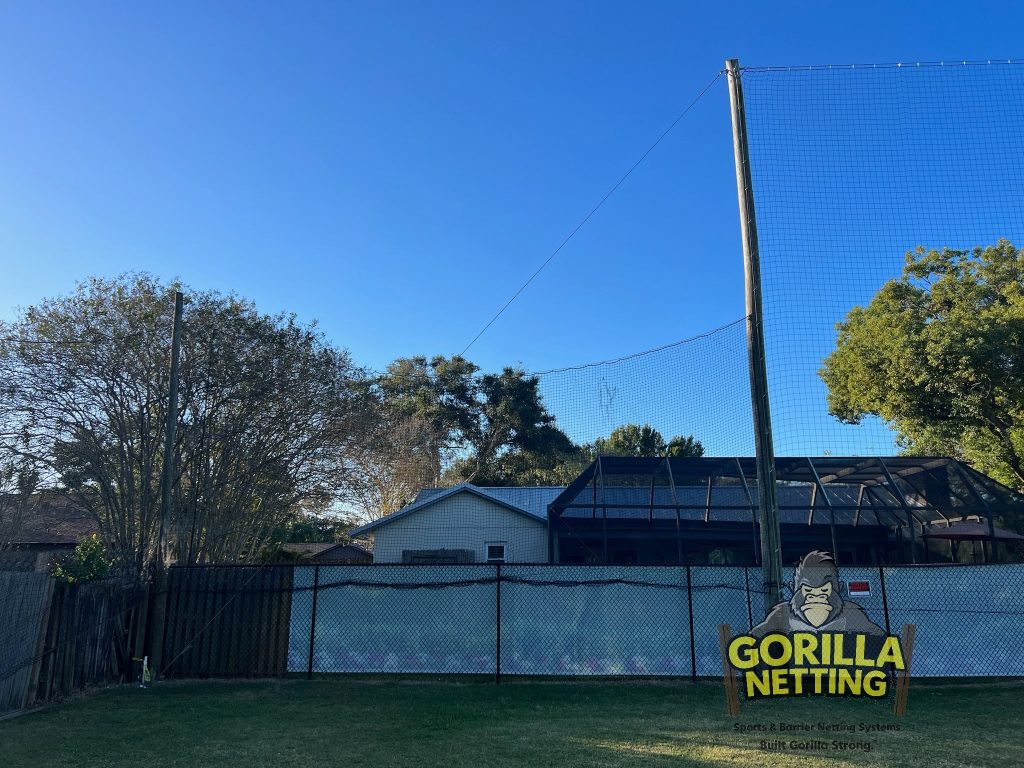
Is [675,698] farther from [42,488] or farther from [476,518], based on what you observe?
[42,488]

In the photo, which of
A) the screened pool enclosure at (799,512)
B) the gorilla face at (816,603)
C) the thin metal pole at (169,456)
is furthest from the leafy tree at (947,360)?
the thin metal pole at (169,456)

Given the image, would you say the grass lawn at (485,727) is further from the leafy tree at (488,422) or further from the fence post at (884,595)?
the leafy tree at (488,422)

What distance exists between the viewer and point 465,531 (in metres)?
18.7

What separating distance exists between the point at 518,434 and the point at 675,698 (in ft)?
92.1

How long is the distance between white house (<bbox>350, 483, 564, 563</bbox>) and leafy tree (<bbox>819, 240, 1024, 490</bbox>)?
934cm

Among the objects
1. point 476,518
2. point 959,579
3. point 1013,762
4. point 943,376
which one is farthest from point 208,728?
point 943,376

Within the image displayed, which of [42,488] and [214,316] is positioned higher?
[214,316]

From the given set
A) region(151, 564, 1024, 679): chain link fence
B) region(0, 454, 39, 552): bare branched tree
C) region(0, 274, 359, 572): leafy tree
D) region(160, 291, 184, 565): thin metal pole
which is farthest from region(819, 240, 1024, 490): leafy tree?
region(0, 454, 39, 552): bare branched tree

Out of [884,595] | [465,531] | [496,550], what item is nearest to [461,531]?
[465,531]

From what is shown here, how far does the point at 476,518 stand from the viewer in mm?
18750

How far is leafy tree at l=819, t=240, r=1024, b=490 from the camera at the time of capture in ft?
56.2

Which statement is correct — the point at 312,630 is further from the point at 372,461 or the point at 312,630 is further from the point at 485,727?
the point at 372,461

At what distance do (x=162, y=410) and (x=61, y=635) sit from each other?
215 inches

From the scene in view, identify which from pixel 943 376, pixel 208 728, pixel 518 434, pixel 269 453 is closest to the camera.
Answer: pixel 208 728
